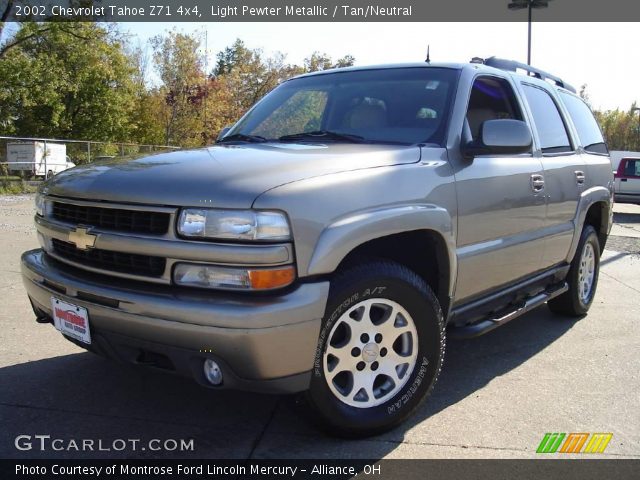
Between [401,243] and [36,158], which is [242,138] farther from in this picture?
[36,158]

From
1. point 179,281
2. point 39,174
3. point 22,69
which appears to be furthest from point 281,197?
point 22,69

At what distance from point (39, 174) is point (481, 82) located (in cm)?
1853

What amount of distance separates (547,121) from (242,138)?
2.34 m

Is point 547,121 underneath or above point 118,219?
above

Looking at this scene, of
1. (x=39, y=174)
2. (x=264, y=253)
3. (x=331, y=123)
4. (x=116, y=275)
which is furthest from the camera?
(x=39, y=174)

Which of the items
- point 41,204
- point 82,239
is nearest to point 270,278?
point 82,239

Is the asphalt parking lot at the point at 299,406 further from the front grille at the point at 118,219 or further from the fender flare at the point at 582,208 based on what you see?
the front grille at the point at 118,219

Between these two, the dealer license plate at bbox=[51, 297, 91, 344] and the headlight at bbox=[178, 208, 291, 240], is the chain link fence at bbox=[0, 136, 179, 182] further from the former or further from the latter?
the headlight at bbox=[178, 208, 291, 240]

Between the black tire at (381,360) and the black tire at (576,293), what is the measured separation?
243cm

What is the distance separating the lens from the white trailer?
1868 cm

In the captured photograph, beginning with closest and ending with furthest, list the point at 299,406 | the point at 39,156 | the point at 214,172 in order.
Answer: the point at 214,172
the point at 299,406
the point at 39,156

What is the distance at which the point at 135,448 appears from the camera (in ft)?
8.94

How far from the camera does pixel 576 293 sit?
16.6 feet

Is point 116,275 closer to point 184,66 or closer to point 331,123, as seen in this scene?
point 331,123
